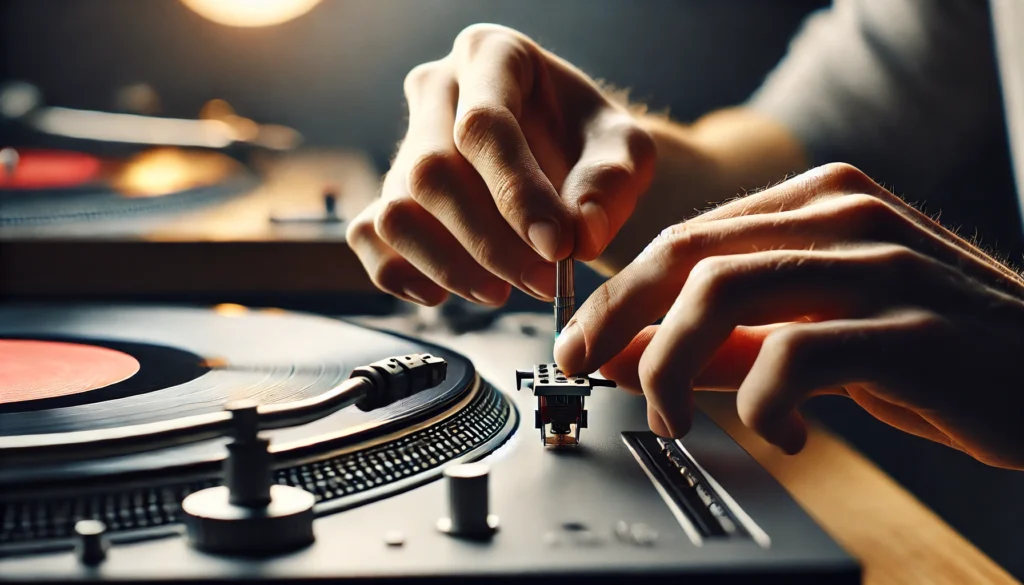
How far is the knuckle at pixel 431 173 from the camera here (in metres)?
0.85

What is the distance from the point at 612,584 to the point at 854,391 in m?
0.35

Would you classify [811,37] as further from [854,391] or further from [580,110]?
[854,391]

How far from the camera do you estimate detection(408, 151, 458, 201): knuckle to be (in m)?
0.85

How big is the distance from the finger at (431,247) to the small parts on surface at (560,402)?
0.28 metres

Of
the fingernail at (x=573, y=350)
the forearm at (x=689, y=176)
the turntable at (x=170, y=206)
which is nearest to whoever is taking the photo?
the fingernail at (x=573, y=350)

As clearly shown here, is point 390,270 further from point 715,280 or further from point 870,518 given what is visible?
point 870,518

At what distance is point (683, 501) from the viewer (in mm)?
552

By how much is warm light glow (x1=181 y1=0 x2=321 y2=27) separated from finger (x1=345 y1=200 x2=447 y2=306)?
1957 mm

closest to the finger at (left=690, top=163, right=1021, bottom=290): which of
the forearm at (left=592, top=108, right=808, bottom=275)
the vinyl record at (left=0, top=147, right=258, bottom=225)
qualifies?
the forearm at (left=592, top=108, right=808, bottom=275)

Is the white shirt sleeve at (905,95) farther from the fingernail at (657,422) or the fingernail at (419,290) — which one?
the fingernail at (657,422)

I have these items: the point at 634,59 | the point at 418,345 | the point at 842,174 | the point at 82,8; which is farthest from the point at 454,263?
the point at 82,8

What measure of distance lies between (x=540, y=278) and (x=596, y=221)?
0.27 ft

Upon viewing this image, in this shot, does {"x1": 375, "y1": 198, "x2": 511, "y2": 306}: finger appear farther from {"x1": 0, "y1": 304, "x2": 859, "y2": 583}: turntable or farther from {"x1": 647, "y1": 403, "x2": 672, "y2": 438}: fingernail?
{"x1": 647, "y1": 403, "x2": 672, "y2": 438}: fingernail

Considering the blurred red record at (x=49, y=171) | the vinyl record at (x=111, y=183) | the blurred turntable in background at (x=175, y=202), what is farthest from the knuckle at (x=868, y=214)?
the blurred red record at (x=49, y=171)
